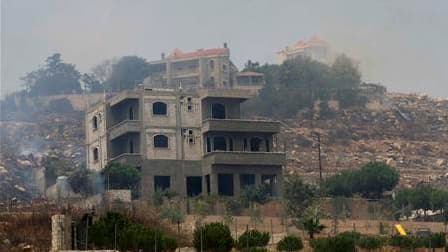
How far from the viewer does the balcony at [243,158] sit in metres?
77.2

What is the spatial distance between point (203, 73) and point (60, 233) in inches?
2886

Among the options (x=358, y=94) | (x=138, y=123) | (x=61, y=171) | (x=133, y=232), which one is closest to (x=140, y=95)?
(x=138, y=123)

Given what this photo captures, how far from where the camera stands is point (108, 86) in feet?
423

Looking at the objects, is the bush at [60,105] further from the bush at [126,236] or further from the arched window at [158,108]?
the bush at [126,236]

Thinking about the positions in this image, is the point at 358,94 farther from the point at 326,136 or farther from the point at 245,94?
the point at 245,94

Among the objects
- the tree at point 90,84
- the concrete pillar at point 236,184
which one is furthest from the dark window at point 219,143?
the tree at point 90,84

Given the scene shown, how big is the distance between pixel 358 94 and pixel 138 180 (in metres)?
44.6

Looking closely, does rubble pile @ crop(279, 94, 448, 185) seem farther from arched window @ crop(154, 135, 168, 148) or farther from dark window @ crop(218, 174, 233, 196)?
arched window @ crop(154, 135, 168, 148)

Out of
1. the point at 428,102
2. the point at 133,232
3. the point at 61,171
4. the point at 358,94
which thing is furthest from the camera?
the point at 428,102

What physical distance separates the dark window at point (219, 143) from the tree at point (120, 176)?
223 inches

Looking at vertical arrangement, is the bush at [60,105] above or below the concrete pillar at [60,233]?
above

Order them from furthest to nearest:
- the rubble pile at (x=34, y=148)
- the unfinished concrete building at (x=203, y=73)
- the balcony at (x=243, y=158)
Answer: the unfinished concrete building at (x=203, y=73), the rubble pile at (x=34, y=148), the balcony at (x=243, y=158)

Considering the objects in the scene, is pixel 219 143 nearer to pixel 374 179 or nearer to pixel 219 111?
pixel 219 111

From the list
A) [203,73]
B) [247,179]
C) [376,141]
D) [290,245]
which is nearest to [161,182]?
[247,179]
